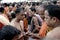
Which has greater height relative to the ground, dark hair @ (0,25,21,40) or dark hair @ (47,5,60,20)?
dark hair @ (47,5,60,20)

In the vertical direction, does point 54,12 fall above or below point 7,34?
above

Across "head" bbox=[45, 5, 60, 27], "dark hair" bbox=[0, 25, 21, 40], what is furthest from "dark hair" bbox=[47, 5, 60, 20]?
"dark hair" bbox=[0, 25, 21, 40]

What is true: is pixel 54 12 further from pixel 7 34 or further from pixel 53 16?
pixel 7 34

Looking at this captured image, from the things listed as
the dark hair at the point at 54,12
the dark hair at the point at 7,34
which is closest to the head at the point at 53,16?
the dark hair at the point at 54,12

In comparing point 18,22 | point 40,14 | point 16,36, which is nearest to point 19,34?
point 16,36

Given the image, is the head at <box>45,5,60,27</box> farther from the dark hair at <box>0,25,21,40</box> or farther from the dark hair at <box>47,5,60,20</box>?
the dark hair at <box>0,25,21,40</box>

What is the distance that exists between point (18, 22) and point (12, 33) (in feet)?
4.83

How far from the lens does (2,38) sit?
2.36 meters

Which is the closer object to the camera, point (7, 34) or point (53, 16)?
point (7, 34)

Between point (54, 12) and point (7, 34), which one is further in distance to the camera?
point (54, 12)

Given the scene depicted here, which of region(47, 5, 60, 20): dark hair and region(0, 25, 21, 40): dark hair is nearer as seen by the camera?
region(0, 25, 21, 40): dark hair

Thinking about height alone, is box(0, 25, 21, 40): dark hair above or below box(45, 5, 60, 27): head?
below

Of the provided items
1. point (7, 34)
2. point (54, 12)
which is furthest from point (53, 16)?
point (7, 34)

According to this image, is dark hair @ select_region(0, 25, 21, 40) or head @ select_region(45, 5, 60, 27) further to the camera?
head @ select_region(45, 5, 60, 27)
